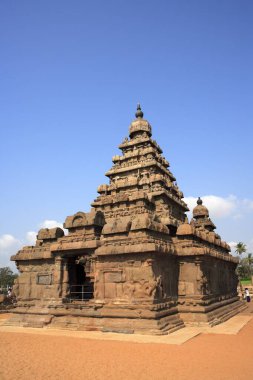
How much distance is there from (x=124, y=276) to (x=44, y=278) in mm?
5685

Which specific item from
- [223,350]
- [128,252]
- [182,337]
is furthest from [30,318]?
[223,350]

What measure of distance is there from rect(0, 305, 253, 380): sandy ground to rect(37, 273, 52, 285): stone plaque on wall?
4.96 metres

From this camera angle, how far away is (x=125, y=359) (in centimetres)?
1013

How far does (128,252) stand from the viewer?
1566cm

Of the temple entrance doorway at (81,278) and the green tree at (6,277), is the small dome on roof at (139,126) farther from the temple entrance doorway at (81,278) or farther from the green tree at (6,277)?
the green tree at (6,277)

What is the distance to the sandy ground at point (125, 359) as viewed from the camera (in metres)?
8.70

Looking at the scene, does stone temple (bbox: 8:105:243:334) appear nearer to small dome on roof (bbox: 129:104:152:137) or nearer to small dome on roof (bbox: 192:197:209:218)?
small dome on roof (bbox: 192:197:209:218)

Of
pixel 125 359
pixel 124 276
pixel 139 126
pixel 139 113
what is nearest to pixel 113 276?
pixel 124 276

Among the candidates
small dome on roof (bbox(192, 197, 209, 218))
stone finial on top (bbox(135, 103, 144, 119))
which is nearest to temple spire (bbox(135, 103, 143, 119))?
stone finial on top (bbox(135, 103, 144, 119))

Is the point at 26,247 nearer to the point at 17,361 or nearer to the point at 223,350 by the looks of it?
the point at 17,361

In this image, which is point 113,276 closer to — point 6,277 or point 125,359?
point 125,359

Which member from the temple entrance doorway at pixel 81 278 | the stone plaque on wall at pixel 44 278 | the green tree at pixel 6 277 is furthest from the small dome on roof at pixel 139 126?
the green tree at pixel 6 277

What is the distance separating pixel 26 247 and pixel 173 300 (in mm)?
9505

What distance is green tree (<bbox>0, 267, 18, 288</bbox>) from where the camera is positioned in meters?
82.2
